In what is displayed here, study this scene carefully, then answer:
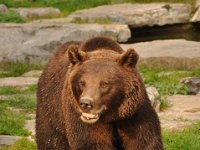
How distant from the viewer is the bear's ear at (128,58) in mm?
5234

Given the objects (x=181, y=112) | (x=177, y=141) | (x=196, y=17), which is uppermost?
(x=177, y=141)

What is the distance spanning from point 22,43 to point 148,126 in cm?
1119

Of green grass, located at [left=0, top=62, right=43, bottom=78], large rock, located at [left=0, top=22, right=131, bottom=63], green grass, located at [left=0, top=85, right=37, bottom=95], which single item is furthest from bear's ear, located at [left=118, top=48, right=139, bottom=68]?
large rock, located at [left=0, top=22, right=131, bottom=63]

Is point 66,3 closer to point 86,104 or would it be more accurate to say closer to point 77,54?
point 77,54

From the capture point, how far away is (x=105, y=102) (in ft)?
16.7

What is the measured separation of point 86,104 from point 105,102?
0.25 m

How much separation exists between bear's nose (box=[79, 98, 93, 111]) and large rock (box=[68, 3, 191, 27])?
1497 centimetres

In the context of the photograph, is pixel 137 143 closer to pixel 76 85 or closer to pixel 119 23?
pixel 76 85

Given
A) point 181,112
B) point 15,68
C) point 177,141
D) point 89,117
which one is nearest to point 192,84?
point 181,112

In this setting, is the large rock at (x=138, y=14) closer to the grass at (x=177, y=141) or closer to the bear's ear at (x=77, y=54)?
the grass at (x=177, y=141)

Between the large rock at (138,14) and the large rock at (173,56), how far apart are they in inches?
200

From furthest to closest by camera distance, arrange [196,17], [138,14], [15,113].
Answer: [196,17], [138,14], [15,113]

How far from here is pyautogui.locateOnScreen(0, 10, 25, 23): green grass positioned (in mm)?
19719

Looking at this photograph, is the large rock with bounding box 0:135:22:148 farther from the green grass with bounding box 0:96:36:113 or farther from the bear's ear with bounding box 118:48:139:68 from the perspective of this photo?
the bear's ear with bounding box 118:48:139:68
